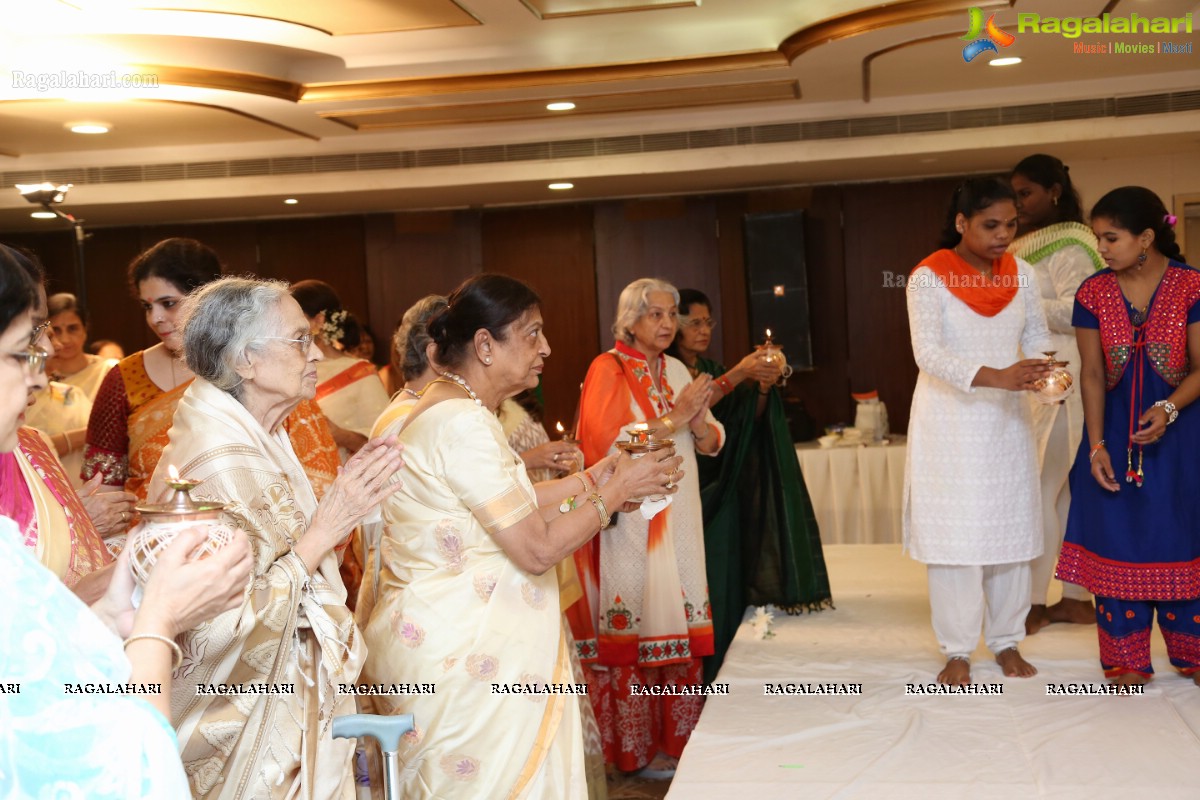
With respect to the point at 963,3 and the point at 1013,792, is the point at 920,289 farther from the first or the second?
the point at 963,3

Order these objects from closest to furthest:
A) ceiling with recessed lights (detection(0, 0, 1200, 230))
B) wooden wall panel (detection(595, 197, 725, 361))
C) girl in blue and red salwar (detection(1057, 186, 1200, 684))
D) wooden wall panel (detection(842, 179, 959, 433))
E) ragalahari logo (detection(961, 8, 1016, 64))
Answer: girl in blue and red salwar (detection(1057, 186, 1200, 684)) < ragalahari logo (detection(961, 8, 1016, 64)) < ceiling with recessed lights (detection(0, 0, 1200, 230)) < wooden wall panel (detection(842, 179, 959, 433)) < wooden wall panel (detection(595, 197, 725, 361))

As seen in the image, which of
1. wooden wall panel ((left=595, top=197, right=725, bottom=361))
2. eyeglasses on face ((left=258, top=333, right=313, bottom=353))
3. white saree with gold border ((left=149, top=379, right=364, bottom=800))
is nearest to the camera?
white saree with gold border ((left=149, top=379, right=364, bottom=800))

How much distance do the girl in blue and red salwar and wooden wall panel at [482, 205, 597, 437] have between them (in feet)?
18.3

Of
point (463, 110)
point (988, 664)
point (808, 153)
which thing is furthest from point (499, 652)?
A: point (808, 153)

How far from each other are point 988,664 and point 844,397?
5.00 metres

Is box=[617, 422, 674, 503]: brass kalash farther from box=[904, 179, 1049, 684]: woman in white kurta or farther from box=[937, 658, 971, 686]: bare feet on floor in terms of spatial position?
box=[937, 658, 971, 686]: bare feet on floor

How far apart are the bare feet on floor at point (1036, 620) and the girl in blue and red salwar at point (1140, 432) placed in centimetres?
56

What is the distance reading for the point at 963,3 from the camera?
4520 mm

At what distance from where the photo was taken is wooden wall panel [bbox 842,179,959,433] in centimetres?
809

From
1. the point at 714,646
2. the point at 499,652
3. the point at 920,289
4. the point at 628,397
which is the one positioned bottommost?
the point at 714,646

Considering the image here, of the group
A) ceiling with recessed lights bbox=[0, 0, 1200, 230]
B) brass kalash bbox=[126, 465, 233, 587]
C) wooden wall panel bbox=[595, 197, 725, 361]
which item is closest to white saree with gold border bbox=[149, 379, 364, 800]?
brass kalash bbox=[126, 465, 233, 587]

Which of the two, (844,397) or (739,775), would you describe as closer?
(739,775)

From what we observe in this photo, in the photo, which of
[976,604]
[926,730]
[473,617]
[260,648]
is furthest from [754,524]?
[260,648]

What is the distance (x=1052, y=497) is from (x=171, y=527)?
10.5ft
